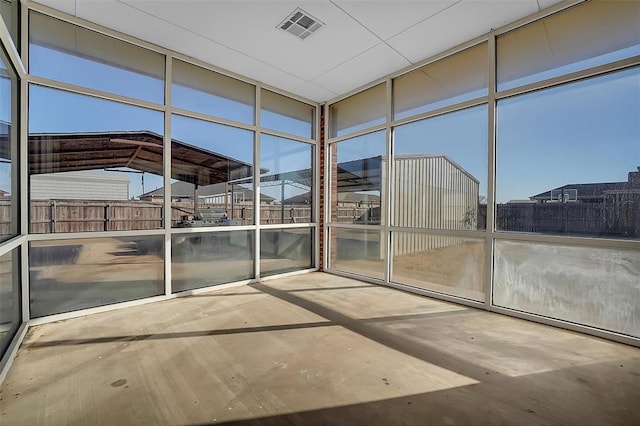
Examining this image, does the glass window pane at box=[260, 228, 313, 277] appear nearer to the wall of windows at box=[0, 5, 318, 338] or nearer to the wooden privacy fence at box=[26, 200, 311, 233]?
the wall of windows at box=[0, 5, 318, 338]

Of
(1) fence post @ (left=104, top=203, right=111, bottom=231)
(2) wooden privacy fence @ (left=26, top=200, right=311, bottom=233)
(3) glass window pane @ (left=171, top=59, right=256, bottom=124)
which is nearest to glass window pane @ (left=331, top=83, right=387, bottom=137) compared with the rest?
(3) glass window pane @ (left=171, top=59, right=256, bottom=124)

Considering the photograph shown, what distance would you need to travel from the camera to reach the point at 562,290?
3.16 metres

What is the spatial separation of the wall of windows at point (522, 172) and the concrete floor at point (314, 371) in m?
0.51

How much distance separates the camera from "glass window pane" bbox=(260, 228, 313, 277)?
16.7 ft

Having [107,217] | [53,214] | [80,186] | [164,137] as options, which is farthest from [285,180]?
[53,214]

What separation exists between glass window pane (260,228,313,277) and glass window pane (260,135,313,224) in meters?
0.23

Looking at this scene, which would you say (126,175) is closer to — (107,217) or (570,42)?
(107,217)

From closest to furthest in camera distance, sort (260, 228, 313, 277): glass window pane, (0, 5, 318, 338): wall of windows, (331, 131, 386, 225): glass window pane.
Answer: (0, 5, 318, 338): wall of windows < (331, 131, 386, 225): glass window pane < (260, 228, 313, 277): glass window pane

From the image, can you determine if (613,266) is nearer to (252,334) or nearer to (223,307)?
(252,334)

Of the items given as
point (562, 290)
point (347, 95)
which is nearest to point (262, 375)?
point (562, 290)

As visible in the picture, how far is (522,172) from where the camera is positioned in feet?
11.2

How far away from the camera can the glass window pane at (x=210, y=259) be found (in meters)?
4.10

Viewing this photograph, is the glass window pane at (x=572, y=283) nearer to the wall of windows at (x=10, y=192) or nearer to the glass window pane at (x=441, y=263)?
the glass window pane at (x=441, y=263)

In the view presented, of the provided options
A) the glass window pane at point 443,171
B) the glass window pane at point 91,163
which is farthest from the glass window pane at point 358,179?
the glass window pane at point 91,163
